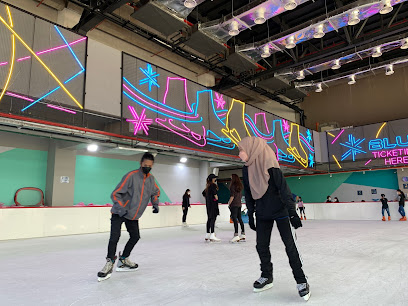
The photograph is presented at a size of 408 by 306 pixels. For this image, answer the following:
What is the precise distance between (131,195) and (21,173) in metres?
6.71

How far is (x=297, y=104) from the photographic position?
20156 millimetres

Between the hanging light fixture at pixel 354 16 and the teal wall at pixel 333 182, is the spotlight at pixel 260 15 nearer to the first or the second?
the hanging light fixture at pixel 354 16

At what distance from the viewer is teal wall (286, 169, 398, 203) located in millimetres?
15632

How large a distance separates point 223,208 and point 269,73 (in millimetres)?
6638

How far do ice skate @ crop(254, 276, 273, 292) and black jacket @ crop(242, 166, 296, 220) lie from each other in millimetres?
519

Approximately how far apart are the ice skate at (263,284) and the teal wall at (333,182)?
1606 cm

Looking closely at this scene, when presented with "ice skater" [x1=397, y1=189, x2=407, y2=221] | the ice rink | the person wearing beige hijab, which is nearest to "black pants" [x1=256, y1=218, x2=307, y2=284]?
the person wearing beige hijab

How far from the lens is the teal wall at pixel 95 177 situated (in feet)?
30.6

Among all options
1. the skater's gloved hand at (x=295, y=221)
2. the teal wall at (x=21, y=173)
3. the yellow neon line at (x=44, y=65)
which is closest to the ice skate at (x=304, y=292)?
the skater's gloved hand at (x=295, y=221)

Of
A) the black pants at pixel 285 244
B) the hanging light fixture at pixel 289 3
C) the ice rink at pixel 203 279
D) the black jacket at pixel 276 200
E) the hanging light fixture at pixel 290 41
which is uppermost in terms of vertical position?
the hanging light fixture at pixel 290 41

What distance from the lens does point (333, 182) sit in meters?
17.3

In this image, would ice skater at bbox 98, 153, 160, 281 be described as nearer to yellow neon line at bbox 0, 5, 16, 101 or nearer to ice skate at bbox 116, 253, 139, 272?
ice skate at bbox 116, 253, 139, 272

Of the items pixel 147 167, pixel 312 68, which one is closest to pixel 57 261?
pixel 147 167

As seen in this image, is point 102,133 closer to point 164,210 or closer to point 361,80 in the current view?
point 164,210
